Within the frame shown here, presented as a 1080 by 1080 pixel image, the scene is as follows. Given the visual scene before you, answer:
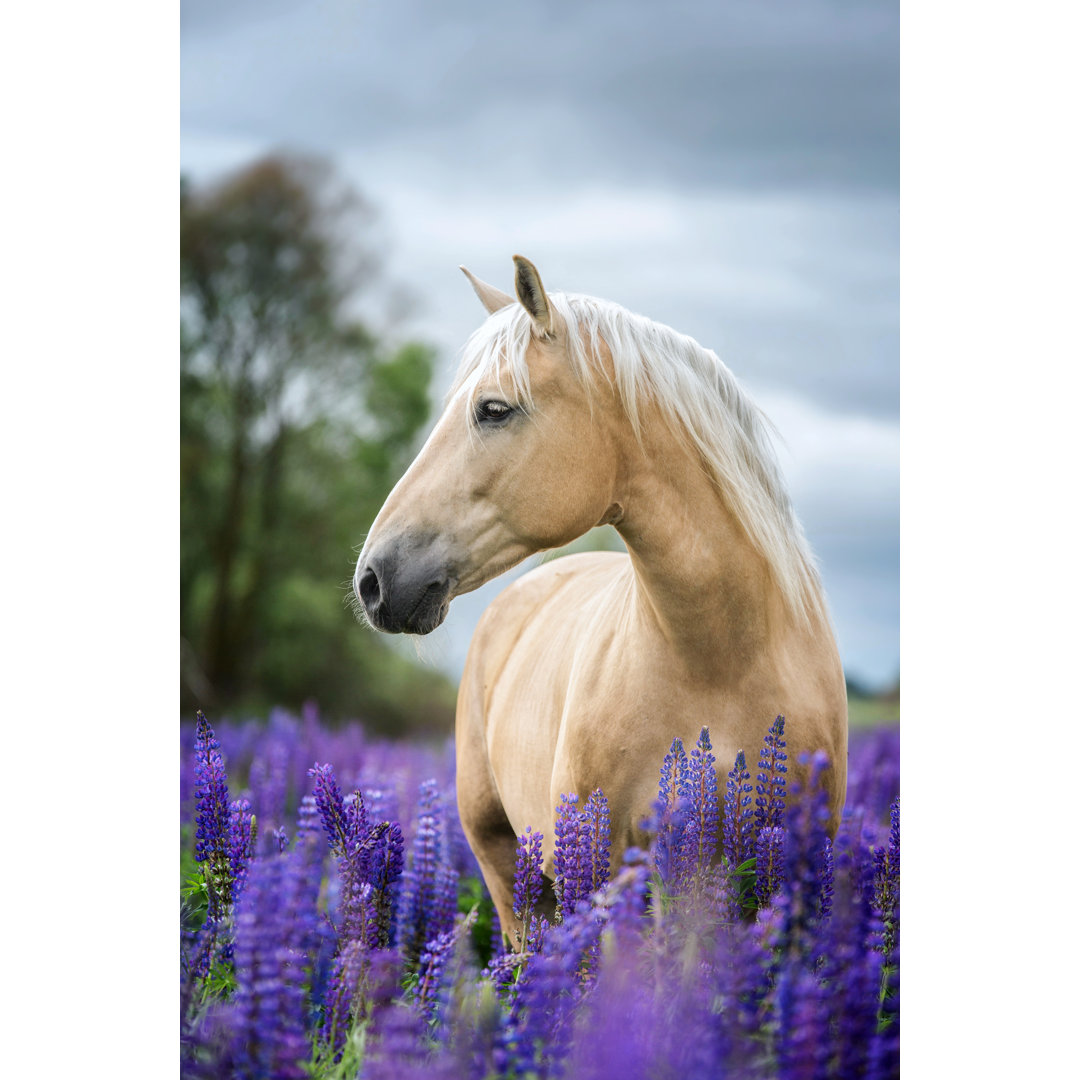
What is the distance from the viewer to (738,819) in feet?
6.21

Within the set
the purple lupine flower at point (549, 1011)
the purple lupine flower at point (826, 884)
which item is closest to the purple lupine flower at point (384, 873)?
the purple lupine flower at point (549, 1011)

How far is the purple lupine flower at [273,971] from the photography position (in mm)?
1400

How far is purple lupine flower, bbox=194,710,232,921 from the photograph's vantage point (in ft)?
6.72

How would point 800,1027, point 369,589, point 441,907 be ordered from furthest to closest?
point 441,907, point 369,589, point 800,1027

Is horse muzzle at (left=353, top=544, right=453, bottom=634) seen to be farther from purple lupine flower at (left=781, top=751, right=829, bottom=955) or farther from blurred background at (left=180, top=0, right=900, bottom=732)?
purple lupine flower at (left=781, top=751, right=829, bottom=955)

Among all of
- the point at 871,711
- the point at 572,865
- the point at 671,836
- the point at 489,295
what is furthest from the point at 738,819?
the point at 871,711

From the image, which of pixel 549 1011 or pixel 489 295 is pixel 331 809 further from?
pixel 489 295

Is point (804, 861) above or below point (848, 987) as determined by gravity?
above

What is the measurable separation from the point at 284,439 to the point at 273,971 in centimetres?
516

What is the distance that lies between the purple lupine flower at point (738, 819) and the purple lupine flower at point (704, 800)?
0.03 meters

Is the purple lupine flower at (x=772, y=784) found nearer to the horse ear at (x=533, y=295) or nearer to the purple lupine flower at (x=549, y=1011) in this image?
the purple lupine flower at (x=549, y=1011)

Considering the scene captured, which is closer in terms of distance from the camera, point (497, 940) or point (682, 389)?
point (682, 389)

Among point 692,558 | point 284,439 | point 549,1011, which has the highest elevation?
point 284,439

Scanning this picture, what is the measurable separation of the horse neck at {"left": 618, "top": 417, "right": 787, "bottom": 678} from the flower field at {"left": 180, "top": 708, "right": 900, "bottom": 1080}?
0.76ft
